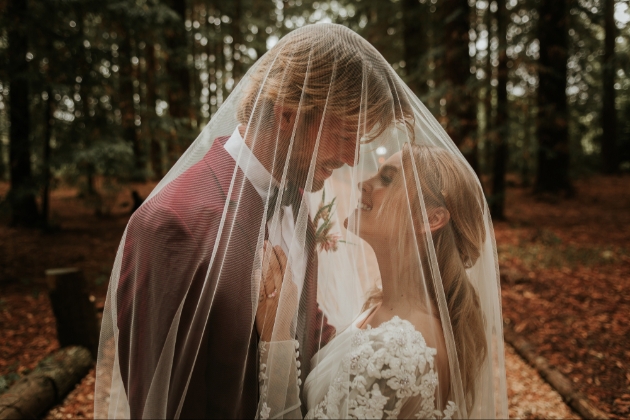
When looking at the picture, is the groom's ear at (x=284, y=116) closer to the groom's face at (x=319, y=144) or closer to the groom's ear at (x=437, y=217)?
the groom's face at (x=319, y=144)

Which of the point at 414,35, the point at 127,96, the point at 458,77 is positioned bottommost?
the point at 127,96

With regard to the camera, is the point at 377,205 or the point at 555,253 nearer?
the point at 377,205

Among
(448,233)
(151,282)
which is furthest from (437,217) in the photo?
(151,282)

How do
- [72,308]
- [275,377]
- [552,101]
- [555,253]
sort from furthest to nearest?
1. [552,101]
2. [555,253]
3. [72,308]
4. [275,377]

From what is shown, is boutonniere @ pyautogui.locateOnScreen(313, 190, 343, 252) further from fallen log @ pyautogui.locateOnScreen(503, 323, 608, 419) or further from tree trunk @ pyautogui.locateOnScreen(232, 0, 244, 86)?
tree trunk @ pyautogui.locateOnScreen(232, 0, 244, 86)

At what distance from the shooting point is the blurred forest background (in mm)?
5859

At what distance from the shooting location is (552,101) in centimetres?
1091

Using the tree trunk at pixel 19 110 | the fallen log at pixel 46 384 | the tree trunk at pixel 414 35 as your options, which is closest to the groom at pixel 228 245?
the fallen log at pixel 46 384

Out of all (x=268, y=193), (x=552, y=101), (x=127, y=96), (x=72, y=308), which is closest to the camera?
(x=268, y=193)

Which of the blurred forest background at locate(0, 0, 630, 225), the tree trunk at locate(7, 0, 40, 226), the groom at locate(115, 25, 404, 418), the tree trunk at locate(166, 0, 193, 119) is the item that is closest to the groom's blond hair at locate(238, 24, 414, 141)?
the groom at locate(115, 25, 404, 418)

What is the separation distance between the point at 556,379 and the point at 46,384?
177 inches

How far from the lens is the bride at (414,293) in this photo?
152cm

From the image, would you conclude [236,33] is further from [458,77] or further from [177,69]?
[458,77]

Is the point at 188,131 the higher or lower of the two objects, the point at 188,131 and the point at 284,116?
the higher
